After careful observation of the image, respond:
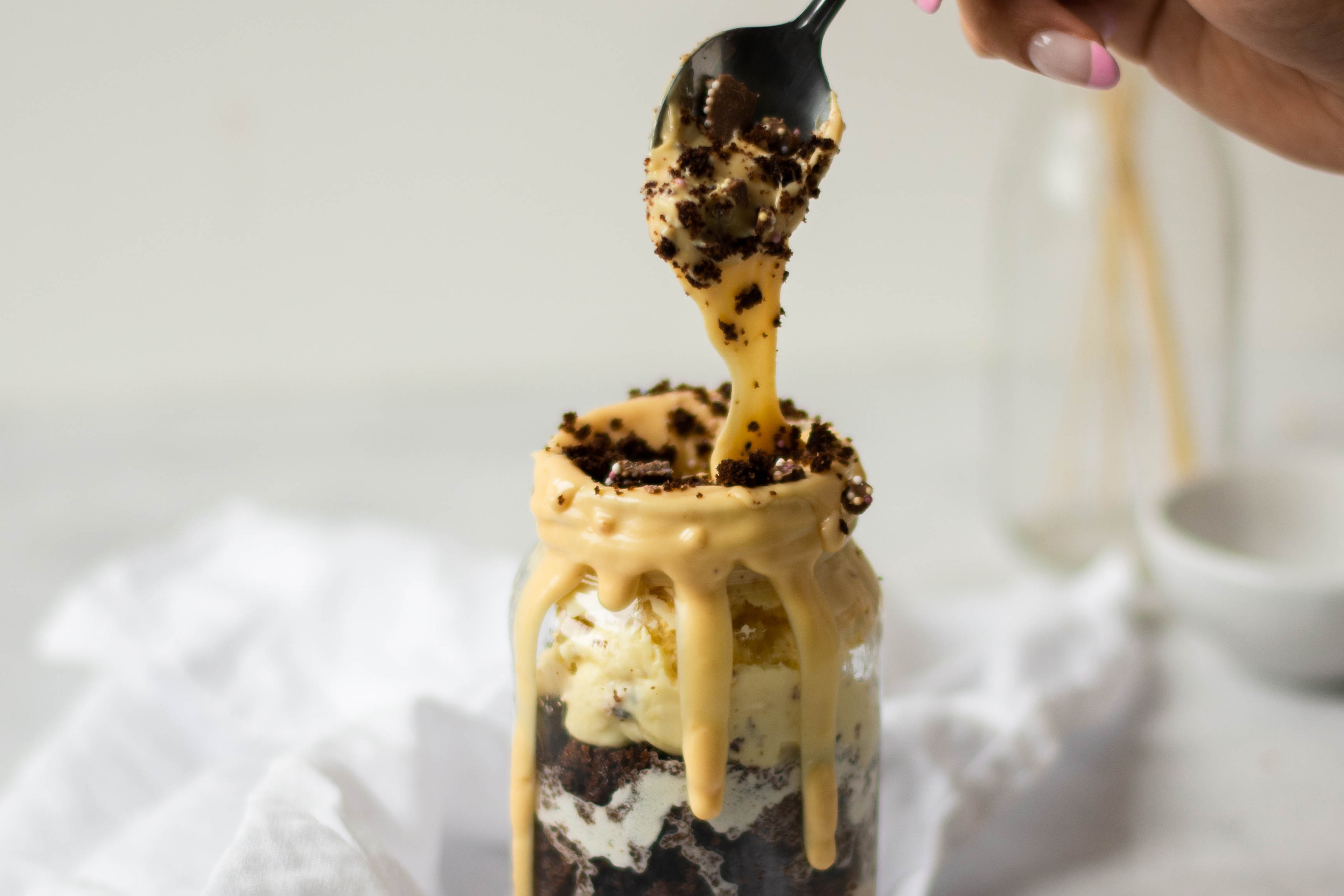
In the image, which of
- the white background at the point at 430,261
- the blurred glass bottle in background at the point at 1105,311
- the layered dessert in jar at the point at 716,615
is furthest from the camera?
the white background at the point at 430,261

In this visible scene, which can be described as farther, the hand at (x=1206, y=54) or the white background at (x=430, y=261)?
the white background at (x=430, y=261)

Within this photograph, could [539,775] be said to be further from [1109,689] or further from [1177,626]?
[1177,626]

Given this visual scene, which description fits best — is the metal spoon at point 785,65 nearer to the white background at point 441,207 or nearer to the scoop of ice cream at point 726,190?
the scoop of ice cream at point 726,190

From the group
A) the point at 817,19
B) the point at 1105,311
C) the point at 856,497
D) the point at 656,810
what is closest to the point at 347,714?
the point at 656,810

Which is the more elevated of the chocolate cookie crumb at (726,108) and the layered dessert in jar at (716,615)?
the chocolate cookie crumb at (726,108)

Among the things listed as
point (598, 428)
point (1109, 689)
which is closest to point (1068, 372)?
point (1109, 689)

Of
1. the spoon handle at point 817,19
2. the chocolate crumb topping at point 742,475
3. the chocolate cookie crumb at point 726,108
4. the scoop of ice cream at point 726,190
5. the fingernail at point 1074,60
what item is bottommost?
the chocolate crumb topping at point 742,475

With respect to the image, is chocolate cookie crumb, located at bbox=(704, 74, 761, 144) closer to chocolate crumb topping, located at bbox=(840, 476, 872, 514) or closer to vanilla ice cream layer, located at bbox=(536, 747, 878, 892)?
chocolate crumb topping, located at bbox=(840, 476, 872, 514)

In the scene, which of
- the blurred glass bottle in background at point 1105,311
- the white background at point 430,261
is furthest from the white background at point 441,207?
the blurred glass bottle in background at point 1105,311

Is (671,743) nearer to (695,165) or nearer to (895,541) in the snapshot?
(695,165)
